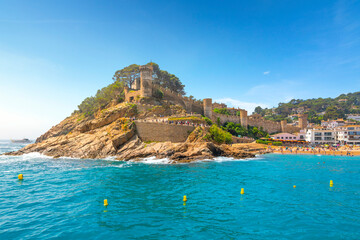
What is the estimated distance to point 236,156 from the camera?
40.2m

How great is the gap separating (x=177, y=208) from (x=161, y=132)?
28.9 metres

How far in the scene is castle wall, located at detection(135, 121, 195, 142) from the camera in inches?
1608

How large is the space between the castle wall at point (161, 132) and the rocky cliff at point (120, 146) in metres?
1.34

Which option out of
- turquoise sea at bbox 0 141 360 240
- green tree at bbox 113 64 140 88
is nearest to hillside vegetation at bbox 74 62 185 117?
green tree at bbox 113 64 140 88

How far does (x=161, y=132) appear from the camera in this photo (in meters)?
41.9

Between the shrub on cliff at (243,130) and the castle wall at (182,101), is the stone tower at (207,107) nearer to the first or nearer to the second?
the castle wall at (182,101)

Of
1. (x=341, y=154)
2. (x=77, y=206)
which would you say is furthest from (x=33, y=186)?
(x=341, y=154)

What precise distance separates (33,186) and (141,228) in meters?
13.9

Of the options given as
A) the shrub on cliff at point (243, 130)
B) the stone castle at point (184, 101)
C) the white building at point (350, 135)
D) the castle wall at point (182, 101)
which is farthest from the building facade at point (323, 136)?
the castle wall at point (182, 101)

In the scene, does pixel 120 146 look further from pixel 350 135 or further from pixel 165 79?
pixel 350 135

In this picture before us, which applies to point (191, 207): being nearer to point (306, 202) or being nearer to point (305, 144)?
point (306, 202)

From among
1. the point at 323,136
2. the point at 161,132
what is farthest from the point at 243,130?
the point at 161,132

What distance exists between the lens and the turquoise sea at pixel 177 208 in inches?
406

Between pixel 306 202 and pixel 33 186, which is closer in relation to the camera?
pixel 306 202
